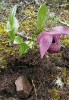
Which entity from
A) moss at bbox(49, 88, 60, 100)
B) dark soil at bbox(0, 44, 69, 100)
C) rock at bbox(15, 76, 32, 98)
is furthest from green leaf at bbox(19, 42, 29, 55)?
moss at bbox(49, 88, 60, 100)

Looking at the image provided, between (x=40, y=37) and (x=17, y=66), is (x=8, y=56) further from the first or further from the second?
(x=40, y=37)

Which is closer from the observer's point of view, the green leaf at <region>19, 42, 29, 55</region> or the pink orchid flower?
the pink orchid flower

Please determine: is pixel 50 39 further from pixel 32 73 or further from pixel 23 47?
pixel 32 73

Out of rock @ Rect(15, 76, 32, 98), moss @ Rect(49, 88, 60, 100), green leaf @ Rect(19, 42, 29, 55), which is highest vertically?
green leaf @ Rect(19, 42, 29, 55)

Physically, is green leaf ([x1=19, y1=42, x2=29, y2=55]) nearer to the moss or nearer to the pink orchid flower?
the pink orchid flower

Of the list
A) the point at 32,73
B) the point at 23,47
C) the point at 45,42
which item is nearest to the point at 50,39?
the point at 45,42
